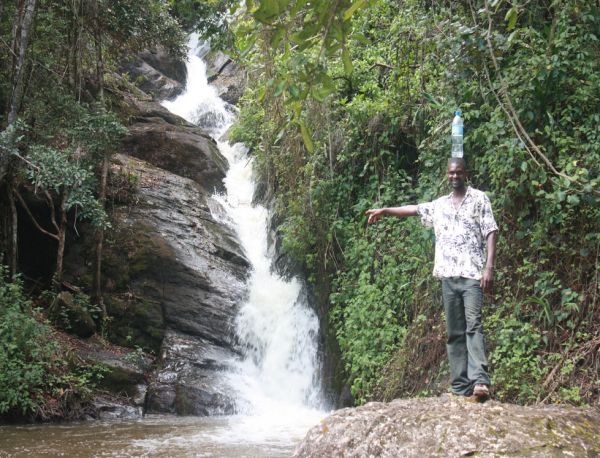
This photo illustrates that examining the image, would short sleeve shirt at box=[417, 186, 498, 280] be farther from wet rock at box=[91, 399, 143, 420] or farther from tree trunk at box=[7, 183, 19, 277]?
tree trunk at box=[7, 183, 19, 277]

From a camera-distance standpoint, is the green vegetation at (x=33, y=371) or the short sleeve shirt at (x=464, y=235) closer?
the short sleeve shirt at (x=464, y=235)

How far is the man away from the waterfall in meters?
3.90

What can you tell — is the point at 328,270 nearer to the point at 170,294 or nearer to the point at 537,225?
the point at 170,294

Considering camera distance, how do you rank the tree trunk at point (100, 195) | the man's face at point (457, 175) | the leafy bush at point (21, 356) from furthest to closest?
1. the tree trunk at point (100, 195)
2. the leafy bush at point (21, 356)
3. the man's face at point (457, 175)

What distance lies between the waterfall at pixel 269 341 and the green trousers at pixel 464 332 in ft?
12.7

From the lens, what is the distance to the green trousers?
4.36m

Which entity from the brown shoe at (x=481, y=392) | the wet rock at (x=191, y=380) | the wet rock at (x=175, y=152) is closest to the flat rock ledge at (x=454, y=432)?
the brown shoe at (x=481, y=392)

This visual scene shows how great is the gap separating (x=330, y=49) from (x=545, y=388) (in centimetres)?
402

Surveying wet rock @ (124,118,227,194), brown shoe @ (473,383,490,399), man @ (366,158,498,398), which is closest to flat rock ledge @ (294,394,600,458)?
brown shoe @ (473,383,490,399)

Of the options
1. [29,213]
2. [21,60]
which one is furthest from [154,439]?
[21,60]

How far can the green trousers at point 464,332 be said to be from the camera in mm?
4363

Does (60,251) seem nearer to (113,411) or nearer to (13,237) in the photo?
(13,237)

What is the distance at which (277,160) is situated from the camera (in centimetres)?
1168

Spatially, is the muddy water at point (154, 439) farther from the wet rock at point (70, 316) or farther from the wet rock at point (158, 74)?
the wet rock at point (158, 74)
